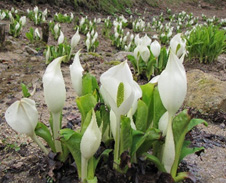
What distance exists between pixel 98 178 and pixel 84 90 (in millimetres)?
468

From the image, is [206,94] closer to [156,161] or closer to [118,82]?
[156,161]

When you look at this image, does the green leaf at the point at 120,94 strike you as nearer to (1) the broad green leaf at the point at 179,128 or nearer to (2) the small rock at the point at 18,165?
(1) the broad green leaf at the point at 179,128

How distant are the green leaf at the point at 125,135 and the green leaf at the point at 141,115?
0.49ft

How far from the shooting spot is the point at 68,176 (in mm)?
1406

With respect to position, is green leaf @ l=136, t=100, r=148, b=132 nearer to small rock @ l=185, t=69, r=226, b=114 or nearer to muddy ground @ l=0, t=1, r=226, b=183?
muddy ground @ l=0, t=1, r=226, b=183

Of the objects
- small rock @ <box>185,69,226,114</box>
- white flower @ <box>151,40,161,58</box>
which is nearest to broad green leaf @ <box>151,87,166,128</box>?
small rock @ <box>185,69,226,114</box>

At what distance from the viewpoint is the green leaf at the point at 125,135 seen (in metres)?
1.18

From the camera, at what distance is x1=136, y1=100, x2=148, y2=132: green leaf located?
1.34 meters

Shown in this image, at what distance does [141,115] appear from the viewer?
4.46 ft

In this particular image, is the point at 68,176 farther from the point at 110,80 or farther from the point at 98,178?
the point at 110,80

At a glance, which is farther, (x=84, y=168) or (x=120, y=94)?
(x=84, y=168)

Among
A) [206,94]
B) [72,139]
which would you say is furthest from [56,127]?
[206,94]

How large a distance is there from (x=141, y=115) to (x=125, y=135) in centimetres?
18

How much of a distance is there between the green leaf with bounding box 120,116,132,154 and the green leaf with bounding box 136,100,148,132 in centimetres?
15
